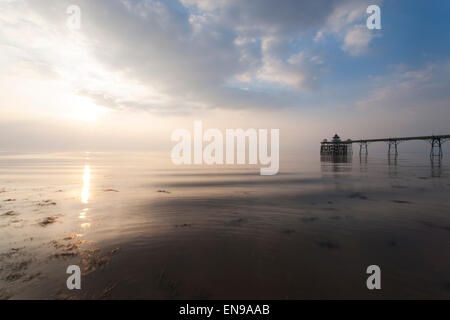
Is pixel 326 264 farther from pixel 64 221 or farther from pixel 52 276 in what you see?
pixel 64 221

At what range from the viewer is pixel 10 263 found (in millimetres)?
5336

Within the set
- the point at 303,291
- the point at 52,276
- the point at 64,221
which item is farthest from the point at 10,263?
the point at 303,291

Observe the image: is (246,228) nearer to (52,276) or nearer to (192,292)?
(192,292)

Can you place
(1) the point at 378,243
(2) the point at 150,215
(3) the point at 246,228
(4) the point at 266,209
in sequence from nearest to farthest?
(1) the point at 378,243 → (3) the point at 246,228 → (2) the point at 150,215 → (4) the point at 266,209

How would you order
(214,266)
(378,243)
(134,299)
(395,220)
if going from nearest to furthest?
(134,299) → (214,266) → (378,243) → (395,220)

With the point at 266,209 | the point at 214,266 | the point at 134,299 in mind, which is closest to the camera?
the point at 134,299

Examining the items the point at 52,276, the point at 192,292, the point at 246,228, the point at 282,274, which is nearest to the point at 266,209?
the point at 246,228

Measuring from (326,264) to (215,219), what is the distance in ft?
16.2

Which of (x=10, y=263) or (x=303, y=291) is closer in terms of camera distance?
(x=303, y=291)

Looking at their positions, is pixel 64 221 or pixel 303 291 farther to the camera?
pixel 64 221

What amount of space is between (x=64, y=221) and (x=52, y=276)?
16.4ft

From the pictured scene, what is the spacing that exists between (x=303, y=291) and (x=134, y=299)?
145 inches

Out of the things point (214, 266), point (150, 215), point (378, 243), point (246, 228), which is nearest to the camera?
point (214, 266)

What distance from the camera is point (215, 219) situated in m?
8.93
